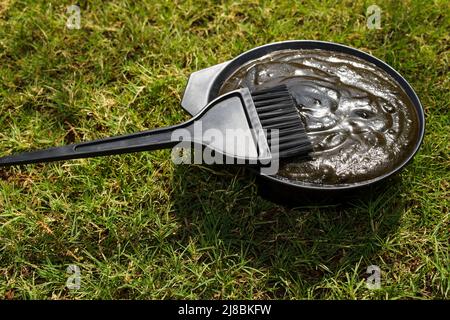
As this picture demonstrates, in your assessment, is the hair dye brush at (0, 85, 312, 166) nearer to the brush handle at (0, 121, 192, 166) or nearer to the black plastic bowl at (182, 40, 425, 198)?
the brush handle at (0, 121, 192, 166)

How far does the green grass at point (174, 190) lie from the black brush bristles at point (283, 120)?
1.12 feet

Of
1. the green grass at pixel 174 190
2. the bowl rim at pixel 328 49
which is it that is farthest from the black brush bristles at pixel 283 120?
the green grass at pixel 174 190

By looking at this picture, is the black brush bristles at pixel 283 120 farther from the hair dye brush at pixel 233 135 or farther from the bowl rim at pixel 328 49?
the bowl rim at pixel 328 49

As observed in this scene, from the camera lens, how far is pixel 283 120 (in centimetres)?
232

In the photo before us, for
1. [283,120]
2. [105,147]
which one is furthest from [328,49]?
[105,147]

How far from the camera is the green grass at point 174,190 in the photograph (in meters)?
2.27

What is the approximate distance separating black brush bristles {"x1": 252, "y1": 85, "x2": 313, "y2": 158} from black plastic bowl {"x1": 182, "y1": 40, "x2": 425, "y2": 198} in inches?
5.9

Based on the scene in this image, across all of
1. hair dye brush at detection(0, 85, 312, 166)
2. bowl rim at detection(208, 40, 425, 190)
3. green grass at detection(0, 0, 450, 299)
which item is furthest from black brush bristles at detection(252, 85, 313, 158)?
green grass at detection(0, 0, 450, 299)

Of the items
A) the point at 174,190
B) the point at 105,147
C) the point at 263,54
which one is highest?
the point at 263,54

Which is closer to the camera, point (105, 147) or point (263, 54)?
point (105, 147)

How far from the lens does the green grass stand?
227 centimetres

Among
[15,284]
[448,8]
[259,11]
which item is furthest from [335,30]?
[15,284]

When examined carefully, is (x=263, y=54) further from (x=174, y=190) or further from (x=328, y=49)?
(x=174, y=190)

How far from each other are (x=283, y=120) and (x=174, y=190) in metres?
0.65
